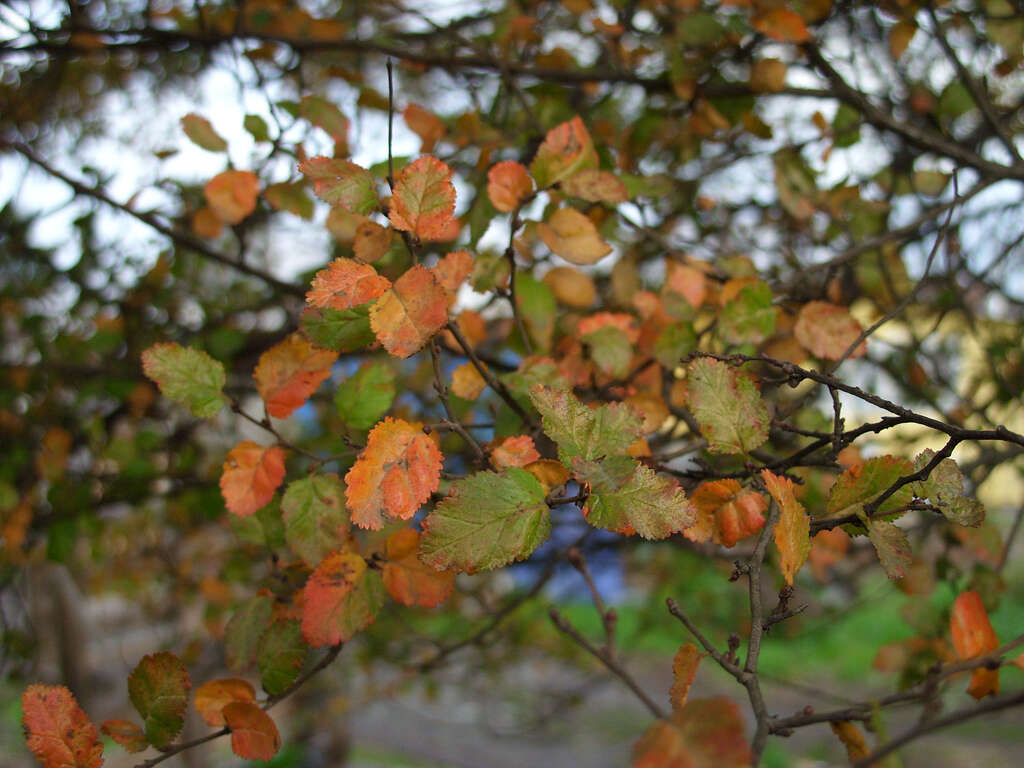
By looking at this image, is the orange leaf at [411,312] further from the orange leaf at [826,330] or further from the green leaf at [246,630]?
the orange leaf at [826,330]

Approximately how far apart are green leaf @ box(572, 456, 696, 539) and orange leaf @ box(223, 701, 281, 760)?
14.8 inches

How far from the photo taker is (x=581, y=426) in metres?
0.66

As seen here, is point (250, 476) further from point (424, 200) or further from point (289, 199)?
point (289, 199)

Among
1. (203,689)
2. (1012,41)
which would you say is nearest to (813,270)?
(1012,41)

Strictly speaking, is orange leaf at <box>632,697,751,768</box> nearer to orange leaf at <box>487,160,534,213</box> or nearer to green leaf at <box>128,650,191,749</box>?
green leaf at <box>128,650,191,749</box>

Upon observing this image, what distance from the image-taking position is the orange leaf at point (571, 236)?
3.11ft

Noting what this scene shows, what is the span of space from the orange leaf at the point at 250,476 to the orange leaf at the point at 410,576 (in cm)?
15

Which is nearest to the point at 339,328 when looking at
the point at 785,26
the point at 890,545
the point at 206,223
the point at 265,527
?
the point at 265,527

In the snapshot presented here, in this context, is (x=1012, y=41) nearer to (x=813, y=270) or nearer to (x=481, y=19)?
(x=813, y=270)

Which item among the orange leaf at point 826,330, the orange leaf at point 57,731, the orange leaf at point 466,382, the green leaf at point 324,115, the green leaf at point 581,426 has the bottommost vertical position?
the orange leaf at point 57,731

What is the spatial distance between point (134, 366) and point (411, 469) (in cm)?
131

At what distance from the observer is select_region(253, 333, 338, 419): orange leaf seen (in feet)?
2.78

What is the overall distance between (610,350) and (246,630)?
0.55m

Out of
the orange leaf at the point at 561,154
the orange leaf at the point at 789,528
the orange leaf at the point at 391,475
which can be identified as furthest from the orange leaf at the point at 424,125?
the orange leaf at the point at 789,528
